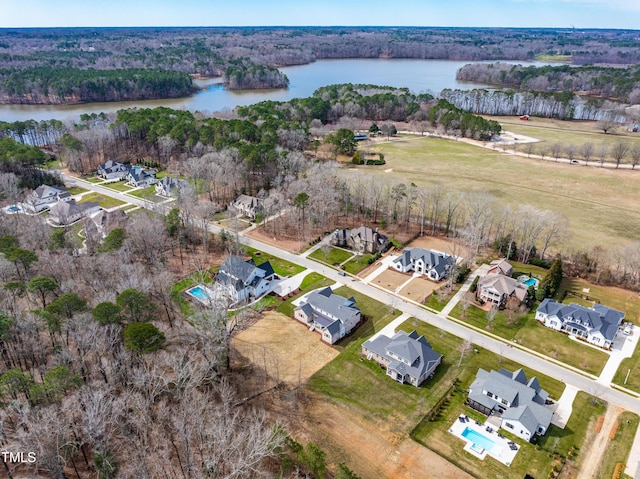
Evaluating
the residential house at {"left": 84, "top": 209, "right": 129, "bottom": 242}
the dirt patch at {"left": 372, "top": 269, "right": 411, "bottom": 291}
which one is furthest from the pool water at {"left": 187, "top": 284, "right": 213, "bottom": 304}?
the dirt patch at {"left": 372, "top": 269, "right": 411, "bottom": 291}

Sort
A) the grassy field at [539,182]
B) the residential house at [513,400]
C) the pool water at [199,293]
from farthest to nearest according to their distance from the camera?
1. the grassy field at [539,182]
2. the pool water at [199,293]
3. the residential house at [513,400]

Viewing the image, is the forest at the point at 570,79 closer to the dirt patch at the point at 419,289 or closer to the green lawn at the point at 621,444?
the dirt patch at the point at 419,289

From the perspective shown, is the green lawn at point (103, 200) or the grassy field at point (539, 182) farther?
the green lawn at point (103, 200)

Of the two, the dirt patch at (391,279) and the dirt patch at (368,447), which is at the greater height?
the dirt patch at (391,279)

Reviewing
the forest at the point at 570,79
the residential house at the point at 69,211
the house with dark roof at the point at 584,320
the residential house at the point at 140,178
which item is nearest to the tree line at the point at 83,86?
the residential house at the point at 140,178

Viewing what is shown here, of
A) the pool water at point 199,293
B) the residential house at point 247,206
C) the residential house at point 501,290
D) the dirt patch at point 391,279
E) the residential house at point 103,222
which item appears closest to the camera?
the residential house at point 501,290

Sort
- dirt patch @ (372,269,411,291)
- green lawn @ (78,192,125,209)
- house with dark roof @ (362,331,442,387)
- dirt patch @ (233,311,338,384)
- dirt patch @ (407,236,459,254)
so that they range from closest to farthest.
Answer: house with dark roof @ (362,331,442,387) → dirt patch @ (233,311,338,384) → dirt patch @ (372,269,411,291) → dirt patch @ (407,236,459,254) → green lawn @ (78,192,125,209)

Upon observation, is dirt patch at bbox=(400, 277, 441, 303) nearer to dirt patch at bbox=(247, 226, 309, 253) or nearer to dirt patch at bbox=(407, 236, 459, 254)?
dirt patch at bbox=(407, 236, 459, 254)

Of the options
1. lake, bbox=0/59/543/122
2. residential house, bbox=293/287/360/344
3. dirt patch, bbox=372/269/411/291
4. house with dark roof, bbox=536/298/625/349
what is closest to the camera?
house with dark roof, bbox=536/298/625/349
